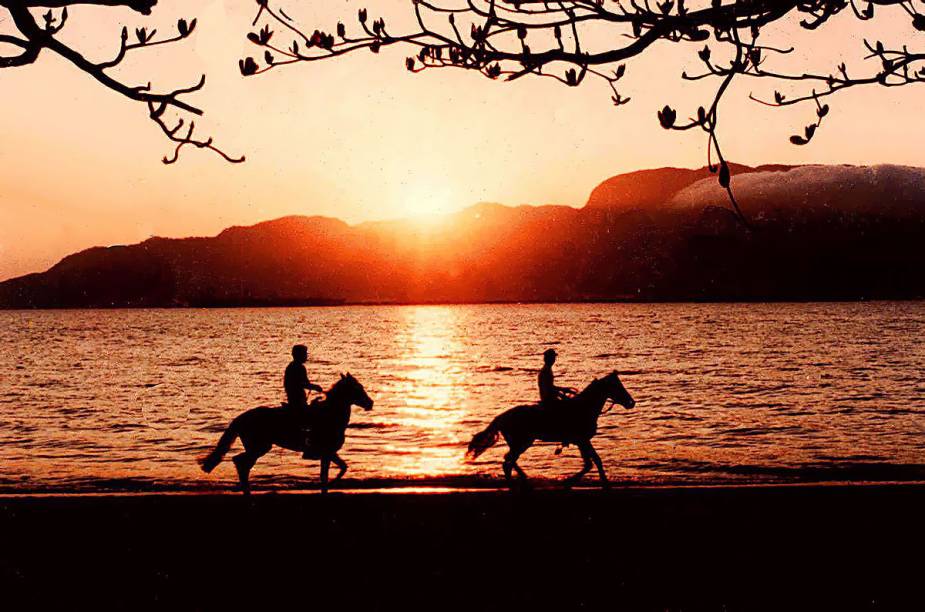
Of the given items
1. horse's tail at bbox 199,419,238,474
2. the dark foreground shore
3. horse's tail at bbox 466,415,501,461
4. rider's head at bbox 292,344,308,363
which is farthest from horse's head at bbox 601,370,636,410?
horse's tail at bbox 199,419,238,474

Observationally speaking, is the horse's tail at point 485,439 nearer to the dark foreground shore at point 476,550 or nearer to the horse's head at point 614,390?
the dark foreground shore at point 476,550

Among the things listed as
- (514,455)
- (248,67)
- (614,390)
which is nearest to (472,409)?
(514,455)

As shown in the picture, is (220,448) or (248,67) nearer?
(248,67)

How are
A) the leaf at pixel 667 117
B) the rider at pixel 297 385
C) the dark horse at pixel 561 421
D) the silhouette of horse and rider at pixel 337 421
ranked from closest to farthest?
1. the leaf at pixel 667 117
2. the rider at pixel 297 385
3. the silhouette of horse and rider at pixel 337 421
4. the dark horse at pixel 561 421

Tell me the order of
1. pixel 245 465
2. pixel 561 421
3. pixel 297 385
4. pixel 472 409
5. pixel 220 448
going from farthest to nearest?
pixel 472 409 < pixel 245 465 < pixel 561 421 < pixel 220 448 < pixel 297 385

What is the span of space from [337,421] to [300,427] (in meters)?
0.58

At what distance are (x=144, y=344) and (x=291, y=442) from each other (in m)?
114

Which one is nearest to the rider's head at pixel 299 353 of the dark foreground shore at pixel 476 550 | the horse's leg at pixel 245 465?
the horse's leg at pixel 245 465

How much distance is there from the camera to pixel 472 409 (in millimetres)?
46250

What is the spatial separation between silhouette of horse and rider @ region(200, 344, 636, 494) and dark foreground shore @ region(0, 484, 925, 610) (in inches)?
32.4

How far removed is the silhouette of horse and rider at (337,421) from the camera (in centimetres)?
1627

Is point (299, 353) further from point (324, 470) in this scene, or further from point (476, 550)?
point (476, 550)

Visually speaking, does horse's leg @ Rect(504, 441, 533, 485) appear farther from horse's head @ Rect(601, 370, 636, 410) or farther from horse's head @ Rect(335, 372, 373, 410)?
horse's head @ Rect(335, 372, 373, 410)

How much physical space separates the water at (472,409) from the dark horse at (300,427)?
7.00 meters
